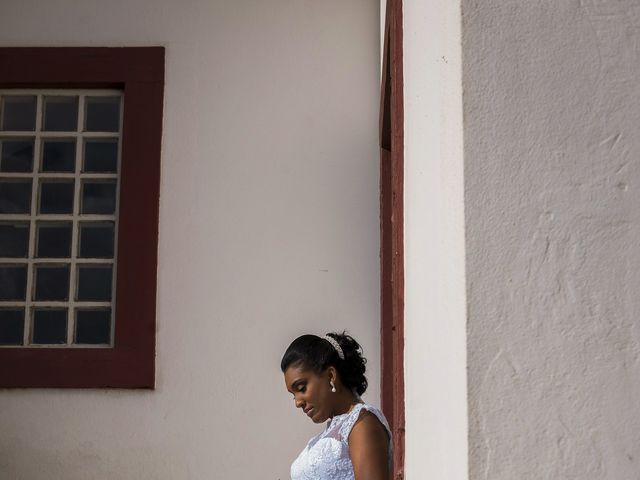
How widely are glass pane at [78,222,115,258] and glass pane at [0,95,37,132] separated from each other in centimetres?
63

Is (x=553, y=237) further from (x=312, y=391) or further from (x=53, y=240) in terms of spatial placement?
(x=53, y=240)

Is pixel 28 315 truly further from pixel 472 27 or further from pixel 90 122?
pixel 472 27

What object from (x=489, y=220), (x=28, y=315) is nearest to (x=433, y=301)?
(x=489, y=220)

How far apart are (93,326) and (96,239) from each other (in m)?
0.45

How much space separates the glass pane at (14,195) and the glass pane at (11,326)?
0.53 m

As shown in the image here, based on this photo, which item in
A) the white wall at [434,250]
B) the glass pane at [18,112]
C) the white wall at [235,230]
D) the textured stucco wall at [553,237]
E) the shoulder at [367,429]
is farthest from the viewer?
the glass pane at [18,112]

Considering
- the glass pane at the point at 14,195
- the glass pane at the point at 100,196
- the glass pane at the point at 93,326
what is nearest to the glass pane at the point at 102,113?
the glass pane at the point at 100,196

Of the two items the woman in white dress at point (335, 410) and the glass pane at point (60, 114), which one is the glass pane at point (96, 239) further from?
the woman in white dress at point (335, 410)

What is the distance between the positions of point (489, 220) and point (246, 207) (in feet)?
13.3

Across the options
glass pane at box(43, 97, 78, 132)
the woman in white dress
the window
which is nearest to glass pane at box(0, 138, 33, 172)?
the window

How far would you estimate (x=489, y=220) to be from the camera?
1.55m

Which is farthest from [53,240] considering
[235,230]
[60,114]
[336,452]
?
[336,452]

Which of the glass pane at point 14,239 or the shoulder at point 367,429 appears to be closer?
the shoulder at point 367,429

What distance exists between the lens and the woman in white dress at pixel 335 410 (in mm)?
3227
